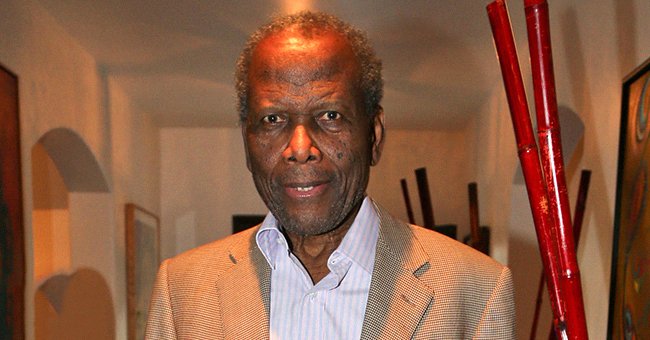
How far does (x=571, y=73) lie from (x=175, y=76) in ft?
8.86

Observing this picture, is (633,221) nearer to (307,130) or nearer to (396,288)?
(396,288)

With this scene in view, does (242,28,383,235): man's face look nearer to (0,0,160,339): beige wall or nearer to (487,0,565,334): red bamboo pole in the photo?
(487,0,565,334): red bamboo pole

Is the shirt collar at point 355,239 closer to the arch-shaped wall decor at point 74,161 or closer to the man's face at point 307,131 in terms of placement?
the man's face at point 307,131

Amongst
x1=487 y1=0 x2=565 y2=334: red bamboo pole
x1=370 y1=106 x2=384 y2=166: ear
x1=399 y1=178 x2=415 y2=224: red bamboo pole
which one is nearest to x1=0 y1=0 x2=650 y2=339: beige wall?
x1=399 y1=178 x2=415 y2=224: red bamboo pole

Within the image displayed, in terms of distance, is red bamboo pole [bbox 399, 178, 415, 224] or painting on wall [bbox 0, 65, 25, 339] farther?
red bamboo pole [bbox 399, 178, 415, 224]

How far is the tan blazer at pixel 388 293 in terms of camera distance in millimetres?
1311

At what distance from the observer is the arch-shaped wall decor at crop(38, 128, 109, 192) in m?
4.77

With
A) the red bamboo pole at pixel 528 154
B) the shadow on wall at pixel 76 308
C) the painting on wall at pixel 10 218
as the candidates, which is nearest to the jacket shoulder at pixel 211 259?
the red bamboo pole at pixel 528 154

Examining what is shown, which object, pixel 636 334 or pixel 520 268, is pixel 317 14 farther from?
pixel 520 268

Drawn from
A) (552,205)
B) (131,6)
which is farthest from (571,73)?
(552,205)

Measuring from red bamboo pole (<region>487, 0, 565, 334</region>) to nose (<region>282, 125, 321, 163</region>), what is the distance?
0.34 m

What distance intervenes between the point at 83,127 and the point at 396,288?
370cm

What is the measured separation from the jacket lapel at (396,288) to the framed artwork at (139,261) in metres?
4.70

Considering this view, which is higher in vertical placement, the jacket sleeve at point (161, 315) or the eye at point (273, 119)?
the eye at point (273, 119)
